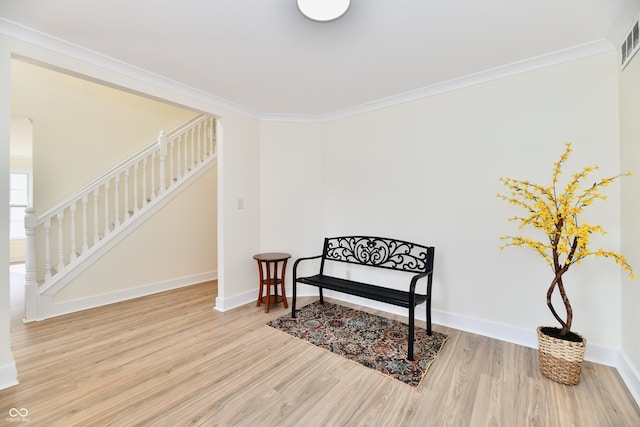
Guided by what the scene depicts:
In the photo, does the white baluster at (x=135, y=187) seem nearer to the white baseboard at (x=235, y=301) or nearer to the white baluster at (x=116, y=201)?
the white baluster at (x=116, y=201)

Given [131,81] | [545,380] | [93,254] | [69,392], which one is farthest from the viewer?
[93,254]

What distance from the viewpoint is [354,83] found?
2740 millimetres

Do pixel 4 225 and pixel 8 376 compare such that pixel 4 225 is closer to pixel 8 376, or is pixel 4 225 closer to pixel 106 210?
pixel 8 376

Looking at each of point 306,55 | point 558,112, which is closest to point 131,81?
point 306,55

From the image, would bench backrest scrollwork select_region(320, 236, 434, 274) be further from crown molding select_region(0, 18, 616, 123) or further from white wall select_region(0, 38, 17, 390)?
white wall select_region(0, 38, 17, 390)

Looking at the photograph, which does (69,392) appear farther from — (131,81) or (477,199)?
(477,199)

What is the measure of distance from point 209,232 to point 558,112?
186 inches

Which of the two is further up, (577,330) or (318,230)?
(318,230)

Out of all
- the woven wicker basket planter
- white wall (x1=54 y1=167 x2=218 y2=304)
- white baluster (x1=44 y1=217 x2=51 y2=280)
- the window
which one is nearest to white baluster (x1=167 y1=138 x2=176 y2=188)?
white wall (x1=54 y1=167 x2=218 y2=304)

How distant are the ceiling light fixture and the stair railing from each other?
3.26 m

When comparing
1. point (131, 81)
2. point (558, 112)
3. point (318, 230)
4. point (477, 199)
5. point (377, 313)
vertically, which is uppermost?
point (131, 81)

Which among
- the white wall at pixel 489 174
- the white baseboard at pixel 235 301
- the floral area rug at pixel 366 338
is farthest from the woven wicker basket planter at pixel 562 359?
the white baseboard at pixel 235 301

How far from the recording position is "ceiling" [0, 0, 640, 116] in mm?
1702

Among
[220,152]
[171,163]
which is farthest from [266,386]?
[171,163]
